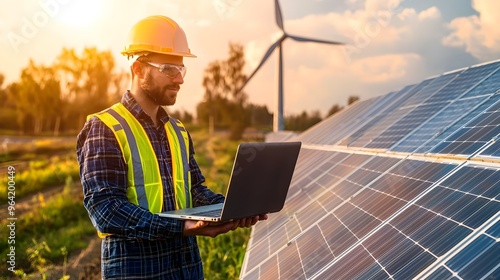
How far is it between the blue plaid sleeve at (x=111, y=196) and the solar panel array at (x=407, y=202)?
6.07 feet

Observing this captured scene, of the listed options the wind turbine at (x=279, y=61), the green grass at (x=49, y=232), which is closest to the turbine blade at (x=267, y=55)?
the wind turbine at (x=279, y=61)

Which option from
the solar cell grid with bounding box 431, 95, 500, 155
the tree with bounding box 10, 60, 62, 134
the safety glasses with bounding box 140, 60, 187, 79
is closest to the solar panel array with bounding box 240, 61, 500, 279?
the solar cell grid with bounding box 431, 95, 500, 155

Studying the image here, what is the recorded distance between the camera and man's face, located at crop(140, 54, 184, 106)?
4445mm

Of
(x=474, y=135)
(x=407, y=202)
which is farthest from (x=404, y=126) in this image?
(x=407, y=202)

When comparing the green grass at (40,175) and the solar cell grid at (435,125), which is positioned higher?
the solar cell grid at (435,125)

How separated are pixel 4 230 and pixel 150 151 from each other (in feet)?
40.5

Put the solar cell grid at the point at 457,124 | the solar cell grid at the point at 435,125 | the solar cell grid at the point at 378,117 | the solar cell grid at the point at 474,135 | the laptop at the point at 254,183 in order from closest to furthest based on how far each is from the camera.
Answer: the laptop at the point at 254,183
the solar cell grid at the point at 474,135
the solar cell grid at the point at 457,124
the solar cell grid at the point at 435,125
the solar cell grid at the point at 378,117

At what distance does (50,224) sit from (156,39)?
14.1m

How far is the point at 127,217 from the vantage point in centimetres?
401

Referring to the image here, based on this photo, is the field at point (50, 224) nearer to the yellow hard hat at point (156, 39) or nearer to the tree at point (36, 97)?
the tree at point (36, 97)

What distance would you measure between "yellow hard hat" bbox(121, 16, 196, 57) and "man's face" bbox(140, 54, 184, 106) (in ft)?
0.29

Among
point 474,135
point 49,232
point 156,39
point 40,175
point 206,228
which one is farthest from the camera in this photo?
point 40,175

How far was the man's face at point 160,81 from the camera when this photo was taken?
4445 mm

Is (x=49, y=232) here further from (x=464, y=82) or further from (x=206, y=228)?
(x=206, y=228)
